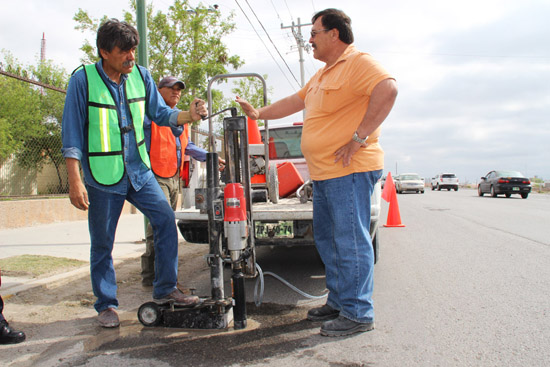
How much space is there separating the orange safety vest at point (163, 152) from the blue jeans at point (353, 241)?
5.22 feet

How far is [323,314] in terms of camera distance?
3195 mm

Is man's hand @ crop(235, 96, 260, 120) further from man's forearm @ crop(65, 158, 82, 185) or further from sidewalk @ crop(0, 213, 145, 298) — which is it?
sidewalk @ crop(0, 213, 145, 298)

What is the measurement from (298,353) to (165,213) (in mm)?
1379

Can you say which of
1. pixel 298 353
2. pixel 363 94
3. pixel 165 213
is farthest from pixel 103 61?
pixel 298 353

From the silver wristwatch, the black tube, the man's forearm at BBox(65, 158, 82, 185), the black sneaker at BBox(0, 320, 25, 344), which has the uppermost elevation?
the silver wristwatch

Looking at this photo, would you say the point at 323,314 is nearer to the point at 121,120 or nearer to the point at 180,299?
the point at 180,299

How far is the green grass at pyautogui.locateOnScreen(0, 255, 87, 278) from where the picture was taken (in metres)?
4.43

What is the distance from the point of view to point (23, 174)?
368 inches

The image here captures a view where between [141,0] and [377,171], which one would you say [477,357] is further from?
[141,0]

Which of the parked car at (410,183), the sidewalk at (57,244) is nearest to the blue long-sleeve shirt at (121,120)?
the sidewalk at (57,244)

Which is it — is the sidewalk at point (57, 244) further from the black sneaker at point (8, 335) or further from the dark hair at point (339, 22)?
the dark hair at point (339, 22)

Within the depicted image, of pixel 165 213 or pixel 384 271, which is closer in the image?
pixel 165 213

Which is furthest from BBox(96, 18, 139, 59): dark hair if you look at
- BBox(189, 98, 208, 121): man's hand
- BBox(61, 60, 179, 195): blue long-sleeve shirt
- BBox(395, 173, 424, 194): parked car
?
BBox(395, 173, 424, 194): parked car

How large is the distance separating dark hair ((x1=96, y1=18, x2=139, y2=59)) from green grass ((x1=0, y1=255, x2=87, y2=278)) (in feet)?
8.67
